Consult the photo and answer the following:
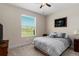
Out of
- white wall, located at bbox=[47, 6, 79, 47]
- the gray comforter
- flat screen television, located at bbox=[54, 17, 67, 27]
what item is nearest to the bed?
the gray comforter

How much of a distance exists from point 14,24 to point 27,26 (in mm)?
292

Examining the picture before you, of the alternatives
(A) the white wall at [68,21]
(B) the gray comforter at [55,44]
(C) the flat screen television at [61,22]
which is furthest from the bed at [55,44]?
(C) the flat screen television at [61,22]

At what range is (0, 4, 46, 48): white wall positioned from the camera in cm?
172

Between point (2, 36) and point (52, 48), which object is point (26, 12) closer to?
point (2, 36)

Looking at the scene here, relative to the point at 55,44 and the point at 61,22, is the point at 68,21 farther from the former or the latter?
the point at 55,44

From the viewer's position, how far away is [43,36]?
2039mm

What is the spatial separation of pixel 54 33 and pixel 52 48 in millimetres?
387

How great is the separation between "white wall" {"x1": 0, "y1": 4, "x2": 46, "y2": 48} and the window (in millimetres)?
80

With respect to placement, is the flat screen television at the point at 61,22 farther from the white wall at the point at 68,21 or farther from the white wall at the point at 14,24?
the white wall at the point at 14,24

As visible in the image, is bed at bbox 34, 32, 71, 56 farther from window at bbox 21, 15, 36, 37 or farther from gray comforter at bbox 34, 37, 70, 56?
window at bbox 21, 15, 36, 37

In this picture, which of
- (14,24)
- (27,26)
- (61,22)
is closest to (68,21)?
(61,22)

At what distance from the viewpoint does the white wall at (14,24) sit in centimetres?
172

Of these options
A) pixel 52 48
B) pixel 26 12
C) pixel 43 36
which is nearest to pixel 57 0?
pixel 26 12

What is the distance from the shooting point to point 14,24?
6.09 feet
